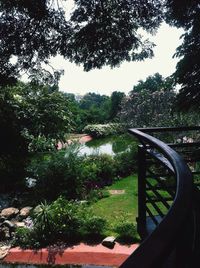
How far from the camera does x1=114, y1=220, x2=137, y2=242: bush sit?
7.15 meters

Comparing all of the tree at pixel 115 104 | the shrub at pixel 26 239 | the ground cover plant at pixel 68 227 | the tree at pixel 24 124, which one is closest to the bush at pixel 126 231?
the ground cover plant at pixel 68 227

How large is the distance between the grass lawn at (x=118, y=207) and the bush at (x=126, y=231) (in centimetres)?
36

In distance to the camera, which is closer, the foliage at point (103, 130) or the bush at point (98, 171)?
the bush at point (98, 171)

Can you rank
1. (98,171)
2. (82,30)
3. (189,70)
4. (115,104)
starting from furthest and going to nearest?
(115,104), (98,171), (189,70), (82,30)

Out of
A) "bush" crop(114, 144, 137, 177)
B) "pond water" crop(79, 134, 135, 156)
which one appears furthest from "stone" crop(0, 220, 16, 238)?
"pond water" crop(79, 134, 135, 156)

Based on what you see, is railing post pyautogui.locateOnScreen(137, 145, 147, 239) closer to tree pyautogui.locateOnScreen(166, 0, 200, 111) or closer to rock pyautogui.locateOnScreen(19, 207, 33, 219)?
tree pyautogui.locateOnScreen(166, 0, 200, 111)

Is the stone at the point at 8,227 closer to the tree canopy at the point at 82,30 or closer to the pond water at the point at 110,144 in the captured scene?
the tree canopy at the point at 82,30

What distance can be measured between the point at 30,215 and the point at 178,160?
302 inches

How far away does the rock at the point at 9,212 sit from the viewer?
8898mm

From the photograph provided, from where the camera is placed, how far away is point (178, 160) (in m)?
1.66

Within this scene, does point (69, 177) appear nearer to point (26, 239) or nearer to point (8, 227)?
point (8, 227)

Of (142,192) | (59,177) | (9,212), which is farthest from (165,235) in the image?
(59,177)

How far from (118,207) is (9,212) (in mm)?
2935

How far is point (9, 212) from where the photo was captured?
905cm
